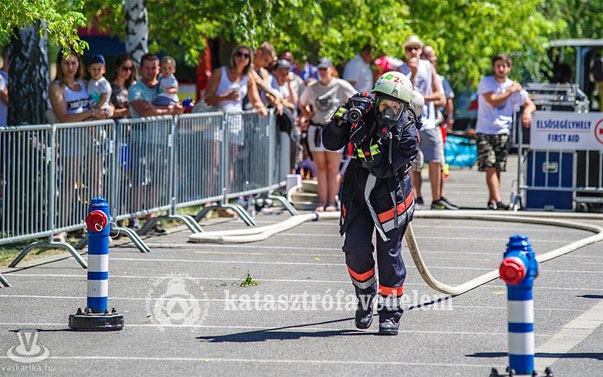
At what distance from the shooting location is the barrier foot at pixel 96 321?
28.5ft

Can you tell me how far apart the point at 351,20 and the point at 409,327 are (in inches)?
580

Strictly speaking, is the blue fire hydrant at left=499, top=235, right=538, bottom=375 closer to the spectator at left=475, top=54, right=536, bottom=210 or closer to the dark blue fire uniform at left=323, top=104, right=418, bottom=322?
the dark blue fire uniform at left=323, top=104, right=418, bottom=322

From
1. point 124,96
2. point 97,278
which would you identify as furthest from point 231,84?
point 97,278

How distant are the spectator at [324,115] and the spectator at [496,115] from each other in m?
1.85

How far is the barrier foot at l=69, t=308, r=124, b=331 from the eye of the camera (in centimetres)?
868

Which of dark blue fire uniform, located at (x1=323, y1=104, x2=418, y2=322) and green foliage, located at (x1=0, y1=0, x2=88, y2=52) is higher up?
green foliage, located at (x1=0, y1=0, x2=88, y2=52)

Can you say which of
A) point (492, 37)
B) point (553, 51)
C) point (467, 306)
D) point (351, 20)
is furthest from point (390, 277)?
point (553, 51)

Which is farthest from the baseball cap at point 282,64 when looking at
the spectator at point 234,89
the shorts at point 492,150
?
the shorts at point 492,150

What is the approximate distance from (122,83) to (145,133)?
1040 mm

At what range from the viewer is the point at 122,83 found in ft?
47.6

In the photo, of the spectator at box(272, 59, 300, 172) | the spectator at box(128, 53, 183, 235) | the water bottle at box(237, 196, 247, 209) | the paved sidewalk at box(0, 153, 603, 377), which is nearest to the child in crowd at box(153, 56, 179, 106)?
the spectator at box(128, 53, 183, 235)

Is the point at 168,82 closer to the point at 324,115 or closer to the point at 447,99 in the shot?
the point at 324,115

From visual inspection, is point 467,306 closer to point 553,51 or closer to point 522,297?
point 522,297

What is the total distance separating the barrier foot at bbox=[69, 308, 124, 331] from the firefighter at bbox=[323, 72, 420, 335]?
1.60 m
